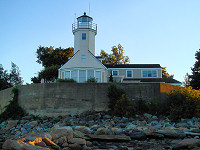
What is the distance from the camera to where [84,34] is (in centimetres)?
2892

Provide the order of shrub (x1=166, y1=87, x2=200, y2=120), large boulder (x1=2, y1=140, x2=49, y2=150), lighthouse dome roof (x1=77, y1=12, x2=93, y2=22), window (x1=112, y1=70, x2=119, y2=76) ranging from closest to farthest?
large boulder (x1=2, y1=140, x2=49, y2=150) < shrub (x1=166, y1=87, x2=200, y2=120) < lighthouse dome roof (x1=77, y1=12, x2=93, y2=22) < window (x1=112, y1=70, x2=119, y2=76)

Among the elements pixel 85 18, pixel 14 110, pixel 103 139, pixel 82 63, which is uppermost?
pixel 85 18

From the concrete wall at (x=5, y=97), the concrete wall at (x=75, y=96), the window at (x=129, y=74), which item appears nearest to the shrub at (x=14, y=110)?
the concrete wall at (x=75, y=96)

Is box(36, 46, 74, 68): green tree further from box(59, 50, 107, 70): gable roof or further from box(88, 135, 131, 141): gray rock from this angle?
box(88, 135, 131, 141): gray rock

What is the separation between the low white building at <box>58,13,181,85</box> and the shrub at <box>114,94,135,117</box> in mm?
9185

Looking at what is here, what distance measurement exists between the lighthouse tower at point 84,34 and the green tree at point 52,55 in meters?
7.75

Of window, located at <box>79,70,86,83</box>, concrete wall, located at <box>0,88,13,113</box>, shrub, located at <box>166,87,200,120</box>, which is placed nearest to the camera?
shrub, located at <box>166,87,200,120</box>

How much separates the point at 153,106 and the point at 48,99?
7732 mm

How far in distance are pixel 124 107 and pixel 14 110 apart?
361 inches

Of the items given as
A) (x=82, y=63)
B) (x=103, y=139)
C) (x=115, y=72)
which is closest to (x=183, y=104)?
(x=103, y=139)

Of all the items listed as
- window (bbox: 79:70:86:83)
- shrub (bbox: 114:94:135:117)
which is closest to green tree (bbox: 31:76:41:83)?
window (bbox: 79:70:86:83)

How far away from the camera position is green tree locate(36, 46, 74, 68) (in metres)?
36.2

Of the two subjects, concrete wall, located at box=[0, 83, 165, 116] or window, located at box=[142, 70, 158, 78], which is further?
window, located at box=[142, 70, 158, 78]

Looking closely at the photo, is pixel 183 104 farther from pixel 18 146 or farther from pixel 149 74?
pixel 149 74
